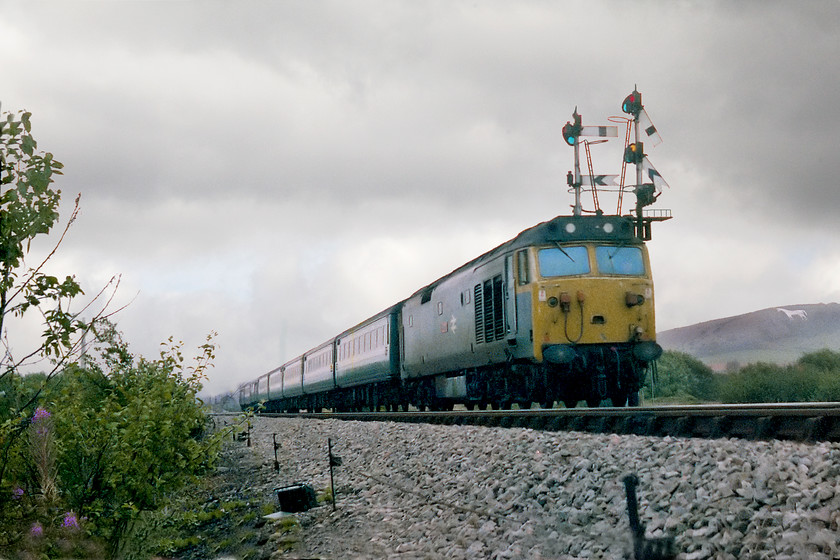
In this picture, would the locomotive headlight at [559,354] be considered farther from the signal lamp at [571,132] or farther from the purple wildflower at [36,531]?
the signal lamp at [571,132]

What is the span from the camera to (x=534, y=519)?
691 cm

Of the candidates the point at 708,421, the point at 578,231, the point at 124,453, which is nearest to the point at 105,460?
the point at 124,453

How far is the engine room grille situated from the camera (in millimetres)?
13455

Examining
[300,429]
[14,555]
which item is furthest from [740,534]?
[300,429]

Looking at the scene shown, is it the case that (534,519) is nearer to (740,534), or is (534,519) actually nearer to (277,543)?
(740,534)

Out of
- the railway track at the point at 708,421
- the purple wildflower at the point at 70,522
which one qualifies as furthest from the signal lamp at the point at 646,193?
the purple wildflower at the point at 70,522

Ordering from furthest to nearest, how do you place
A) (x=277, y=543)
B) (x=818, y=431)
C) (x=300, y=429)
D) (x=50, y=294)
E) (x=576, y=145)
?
(x=576, y=145)
(x=300, y=429)
(x=277, y=543)
(x=818, y=431)
(x=50, y=294)

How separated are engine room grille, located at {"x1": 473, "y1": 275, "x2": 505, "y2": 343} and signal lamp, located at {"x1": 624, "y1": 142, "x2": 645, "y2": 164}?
1149 centimetres

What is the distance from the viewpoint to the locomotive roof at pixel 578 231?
41.7 ft

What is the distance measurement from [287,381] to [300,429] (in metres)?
25.3

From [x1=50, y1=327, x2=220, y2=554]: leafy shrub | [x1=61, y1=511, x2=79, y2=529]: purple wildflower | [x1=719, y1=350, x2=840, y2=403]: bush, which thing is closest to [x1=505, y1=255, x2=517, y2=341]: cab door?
[x1=50, y1=327, x2=220, y2=554]: leafy shrub

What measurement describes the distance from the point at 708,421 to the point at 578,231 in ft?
19.6

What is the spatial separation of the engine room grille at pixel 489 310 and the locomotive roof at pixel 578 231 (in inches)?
30.5

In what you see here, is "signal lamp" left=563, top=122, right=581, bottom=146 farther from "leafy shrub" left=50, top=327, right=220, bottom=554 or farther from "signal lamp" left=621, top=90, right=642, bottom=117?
"leafy shrub" left=50, top=327, right=220, bottom=554
